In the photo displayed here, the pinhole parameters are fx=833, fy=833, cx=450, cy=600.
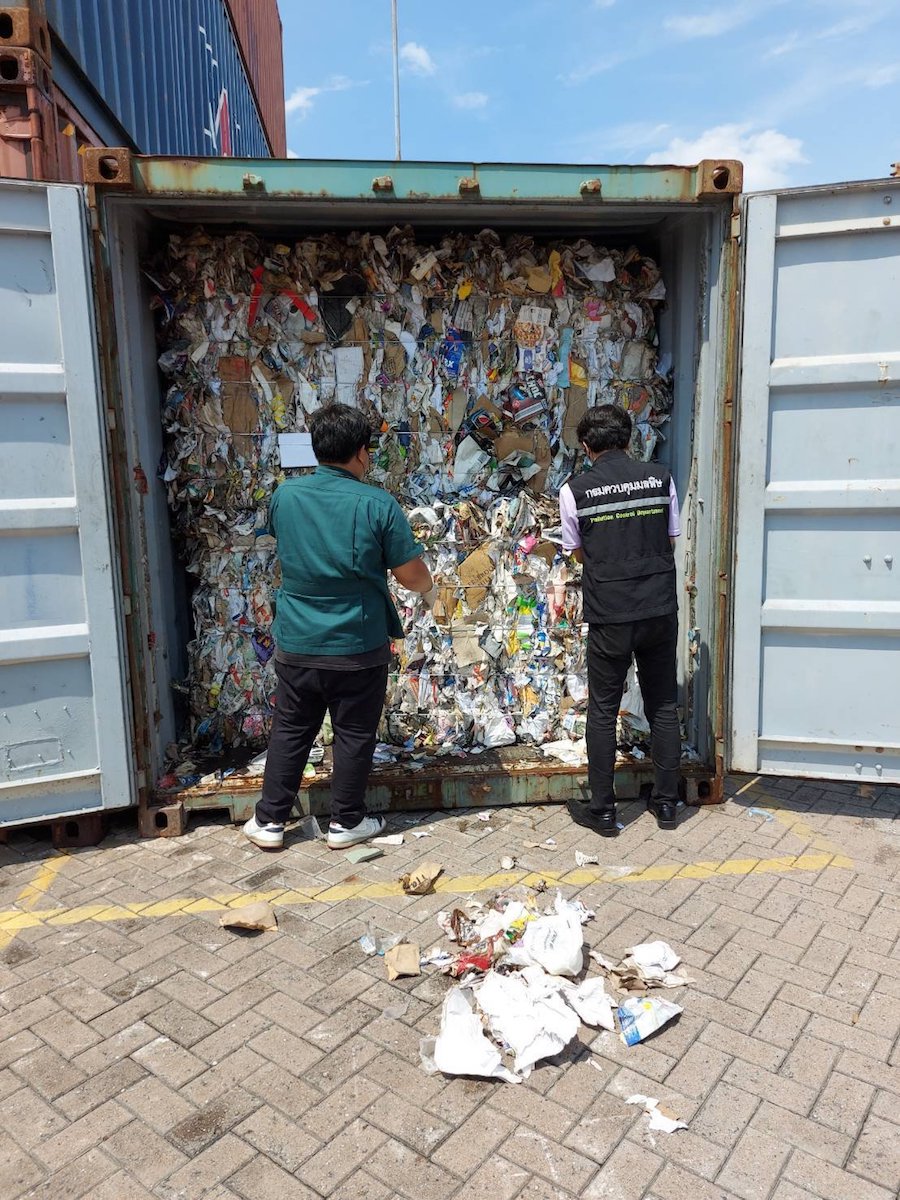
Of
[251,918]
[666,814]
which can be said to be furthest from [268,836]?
[666,814]

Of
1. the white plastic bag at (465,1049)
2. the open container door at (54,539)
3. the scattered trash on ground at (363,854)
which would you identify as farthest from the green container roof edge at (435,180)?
the white plastic bag at (465,1049)

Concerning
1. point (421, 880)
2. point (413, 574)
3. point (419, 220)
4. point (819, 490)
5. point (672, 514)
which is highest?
point (419, 220)

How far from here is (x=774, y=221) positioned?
3562 mm

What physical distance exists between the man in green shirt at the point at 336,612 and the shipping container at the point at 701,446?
1.10 ft

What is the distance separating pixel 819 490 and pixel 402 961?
8.56ft

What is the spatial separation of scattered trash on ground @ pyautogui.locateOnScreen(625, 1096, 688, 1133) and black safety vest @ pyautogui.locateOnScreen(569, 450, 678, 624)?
1.94 m

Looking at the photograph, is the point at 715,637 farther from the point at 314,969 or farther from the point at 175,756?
the point at 175,756

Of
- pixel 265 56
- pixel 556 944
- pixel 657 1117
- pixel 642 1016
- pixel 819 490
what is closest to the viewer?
pixel 657 1117

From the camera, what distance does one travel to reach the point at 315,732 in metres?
3.77

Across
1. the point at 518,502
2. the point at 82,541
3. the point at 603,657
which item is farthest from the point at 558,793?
the point at 82,541

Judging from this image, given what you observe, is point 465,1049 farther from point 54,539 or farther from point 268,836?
point 54,539

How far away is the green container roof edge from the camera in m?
3.43

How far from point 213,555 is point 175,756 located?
107 cm

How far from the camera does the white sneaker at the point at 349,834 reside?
12.3ft
